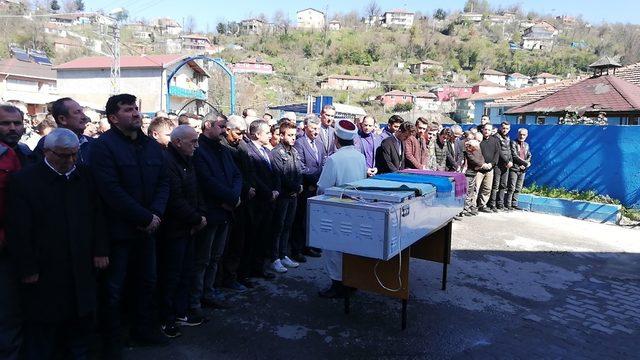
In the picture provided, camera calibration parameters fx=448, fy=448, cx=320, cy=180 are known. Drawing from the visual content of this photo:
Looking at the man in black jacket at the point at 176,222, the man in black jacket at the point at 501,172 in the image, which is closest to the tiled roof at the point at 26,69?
the man in black jacket at the point at 501,172

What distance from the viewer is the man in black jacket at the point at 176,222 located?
368 centimetres

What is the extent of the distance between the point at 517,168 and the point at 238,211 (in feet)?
25.1

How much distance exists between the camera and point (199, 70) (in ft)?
145

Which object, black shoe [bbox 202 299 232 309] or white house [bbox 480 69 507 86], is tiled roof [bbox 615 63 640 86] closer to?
black shoe [bbox 202 299 232 309]

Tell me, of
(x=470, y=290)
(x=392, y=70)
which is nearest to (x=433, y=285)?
(x=470, y=290)

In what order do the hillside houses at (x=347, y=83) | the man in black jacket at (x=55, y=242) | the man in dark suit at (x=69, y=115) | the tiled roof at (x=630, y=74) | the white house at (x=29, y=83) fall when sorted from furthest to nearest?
the hillside houses at (x=347, y=83), the white house at (x=29, y=83), the tiled roof at (x=630, y=74), the man in dark suit at (x=69, y=115), the man in black jacket at (x=55, y=242)

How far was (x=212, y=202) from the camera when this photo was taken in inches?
166

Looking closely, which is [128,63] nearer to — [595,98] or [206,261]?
[595,98]

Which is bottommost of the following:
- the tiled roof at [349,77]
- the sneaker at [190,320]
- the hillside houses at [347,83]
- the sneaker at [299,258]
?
the sneaker at [190,320]

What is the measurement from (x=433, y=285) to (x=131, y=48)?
7706 centimetres

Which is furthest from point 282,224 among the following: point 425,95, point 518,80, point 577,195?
point 518,80

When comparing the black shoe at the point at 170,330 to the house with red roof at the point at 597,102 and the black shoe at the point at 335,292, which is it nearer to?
the black shoe at the point at 335,292

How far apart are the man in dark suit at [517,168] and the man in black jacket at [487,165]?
599mm

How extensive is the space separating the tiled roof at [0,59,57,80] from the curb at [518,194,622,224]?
43978mm
